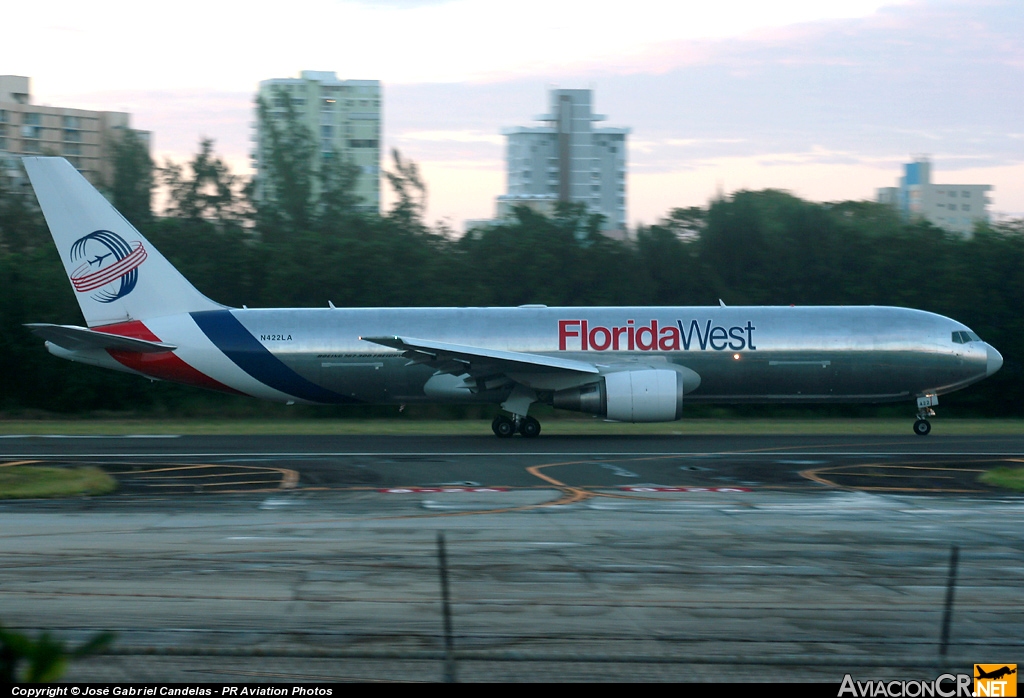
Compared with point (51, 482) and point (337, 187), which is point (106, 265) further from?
point (337, 187)

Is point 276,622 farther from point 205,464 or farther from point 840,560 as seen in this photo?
point 205,464

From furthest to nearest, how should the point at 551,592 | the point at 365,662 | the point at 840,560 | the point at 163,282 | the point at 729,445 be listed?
the point at 163,282 < the point at 729,445 < the point at 840,560 < the point at 551,592 < the point at 365,662

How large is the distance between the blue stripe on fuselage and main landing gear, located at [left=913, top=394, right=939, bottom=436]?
1685 centimetres

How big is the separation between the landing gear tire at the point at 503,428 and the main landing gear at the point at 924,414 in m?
12.0

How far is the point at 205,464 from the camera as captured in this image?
72.0 ft

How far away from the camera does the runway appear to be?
25.0 feet

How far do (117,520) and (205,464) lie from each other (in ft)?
25.1

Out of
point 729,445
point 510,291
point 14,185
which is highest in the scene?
point 14,185

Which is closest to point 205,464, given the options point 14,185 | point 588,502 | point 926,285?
point 588,502

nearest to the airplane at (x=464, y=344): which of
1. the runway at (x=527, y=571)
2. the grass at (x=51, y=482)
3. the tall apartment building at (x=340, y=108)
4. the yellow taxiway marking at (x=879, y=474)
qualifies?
the yellow taxiway marking at (x=879, y=474)

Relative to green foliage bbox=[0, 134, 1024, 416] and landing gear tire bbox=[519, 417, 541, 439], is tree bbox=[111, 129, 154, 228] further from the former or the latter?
landing gear tire bbox=[519, 417, 541, 439]

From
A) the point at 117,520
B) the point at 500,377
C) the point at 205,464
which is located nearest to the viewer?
the point at 117,520

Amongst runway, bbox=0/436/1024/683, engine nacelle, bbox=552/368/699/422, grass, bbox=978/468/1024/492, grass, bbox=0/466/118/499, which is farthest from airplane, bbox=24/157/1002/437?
grass, bbox=0/466/118/499

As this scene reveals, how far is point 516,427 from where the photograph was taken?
28.5 metres
